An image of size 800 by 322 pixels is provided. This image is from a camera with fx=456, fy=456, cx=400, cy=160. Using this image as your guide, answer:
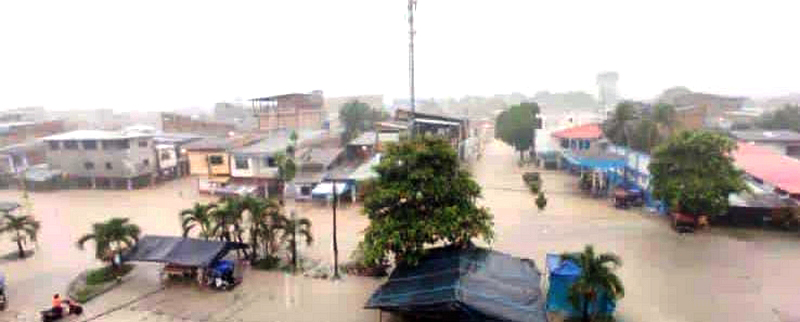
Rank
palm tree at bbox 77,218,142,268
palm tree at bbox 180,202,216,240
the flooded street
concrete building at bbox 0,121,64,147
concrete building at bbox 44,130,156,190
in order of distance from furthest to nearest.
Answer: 1. concrete building at bbox 0,121,64,147
2. concrete building at bbox 44,130,156,190
3. palm tree at bbox 180,202,216,240
4. palm tree at bbox 77,218,142,268
5. the flooded street

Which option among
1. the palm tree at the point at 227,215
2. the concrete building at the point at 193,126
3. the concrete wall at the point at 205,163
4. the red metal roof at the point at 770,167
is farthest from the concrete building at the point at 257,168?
the red metal roof at the point at 770,167

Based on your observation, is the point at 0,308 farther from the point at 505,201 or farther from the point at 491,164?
the point at 491,164

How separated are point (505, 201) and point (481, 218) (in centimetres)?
1676

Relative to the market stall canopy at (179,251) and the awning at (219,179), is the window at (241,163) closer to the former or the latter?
the awning at (219,179)

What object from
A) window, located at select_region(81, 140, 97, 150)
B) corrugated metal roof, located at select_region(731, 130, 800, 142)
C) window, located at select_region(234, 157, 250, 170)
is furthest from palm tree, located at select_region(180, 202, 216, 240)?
corrugated metal roof, located at select_region(731, 130, 800, 142)

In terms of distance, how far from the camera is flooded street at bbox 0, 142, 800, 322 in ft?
52.9

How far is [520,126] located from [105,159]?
38795 millimetres

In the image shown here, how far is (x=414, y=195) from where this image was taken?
52.4 ft

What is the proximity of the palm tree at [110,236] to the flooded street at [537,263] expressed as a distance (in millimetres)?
1524

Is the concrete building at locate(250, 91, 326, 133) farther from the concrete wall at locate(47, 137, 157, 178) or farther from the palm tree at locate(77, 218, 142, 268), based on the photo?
the palm tree at locate(77, 218, 142, 268)

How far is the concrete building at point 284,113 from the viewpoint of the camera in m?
59.8

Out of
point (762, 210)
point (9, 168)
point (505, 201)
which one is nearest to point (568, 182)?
point (505, 201)

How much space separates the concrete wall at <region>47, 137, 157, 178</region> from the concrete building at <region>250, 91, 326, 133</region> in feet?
59.4

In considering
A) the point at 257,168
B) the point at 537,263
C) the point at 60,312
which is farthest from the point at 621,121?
the point at 60,312
